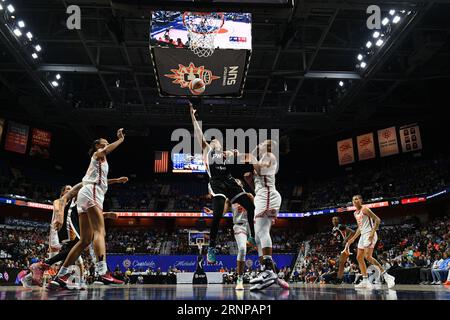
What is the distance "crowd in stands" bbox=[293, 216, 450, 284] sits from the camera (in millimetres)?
14789

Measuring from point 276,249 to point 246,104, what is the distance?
14.2 metres

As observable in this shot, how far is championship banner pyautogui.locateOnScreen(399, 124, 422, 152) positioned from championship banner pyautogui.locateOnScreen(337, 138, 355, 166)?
13.7ft

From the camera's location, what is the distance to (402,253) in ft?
65.3

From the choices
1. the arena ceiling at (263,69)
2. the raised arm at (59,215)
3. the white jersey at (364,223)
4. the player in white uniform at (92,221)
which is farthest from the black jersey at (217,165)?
the arena ceiling at (263,69)

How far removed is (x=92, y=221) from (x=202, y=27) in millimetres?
6631

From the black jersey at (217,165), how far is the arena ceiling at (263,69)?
882 centimetres

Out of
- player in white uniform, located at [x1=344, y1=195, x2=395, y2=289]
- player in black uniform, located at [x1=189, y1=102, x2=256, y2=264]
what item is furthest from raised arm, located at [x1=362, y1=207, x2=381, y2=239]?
player in black uniform, located at [x1=189, y1=102, x2=256, y2=264]

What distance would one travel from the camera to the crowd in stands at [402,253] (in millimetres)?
14789

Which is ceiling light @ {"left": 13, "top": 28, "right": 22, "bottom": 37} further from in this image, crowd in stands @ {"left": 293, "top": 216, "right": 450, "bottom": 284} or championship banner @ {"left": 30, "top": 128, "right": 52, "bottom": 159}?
championship banner @ {"left": 30, "top": 128, "right": 52, "bottom": 159}

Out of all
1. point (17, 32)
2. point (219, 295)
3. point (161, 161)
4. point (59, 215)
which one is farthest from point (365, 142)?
point (219, 295)

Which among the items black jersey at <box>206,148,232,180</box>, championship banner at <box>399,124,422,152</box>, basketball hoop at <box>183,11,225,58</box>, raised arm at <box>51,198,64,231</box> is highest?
championship banner at <box>399,124,422,152</box>

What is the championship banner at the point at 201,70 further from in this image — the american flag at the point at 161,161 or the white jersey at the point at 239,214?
the american flag at the point at 161,161

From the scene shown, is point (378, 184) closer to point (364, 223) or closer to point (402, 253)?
point (402, 253)
